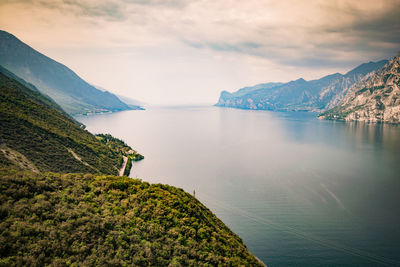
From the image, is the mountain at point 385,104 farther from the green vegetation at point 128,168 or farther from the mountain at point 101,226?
the mountain at point 101,226

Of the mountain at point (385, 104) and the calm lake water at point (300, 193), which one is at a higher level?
the mountain at point (385, 104)

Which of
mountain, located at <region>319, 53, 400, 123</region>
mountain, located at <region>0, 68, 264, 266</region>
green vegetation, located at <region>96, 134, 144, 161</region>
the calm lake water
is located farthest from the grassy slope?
mountain, located at <region>319, 53, 400, 123</region>

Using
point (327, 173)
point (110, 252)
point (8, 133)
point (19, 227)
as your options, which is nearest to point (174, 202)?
point (110, 252)

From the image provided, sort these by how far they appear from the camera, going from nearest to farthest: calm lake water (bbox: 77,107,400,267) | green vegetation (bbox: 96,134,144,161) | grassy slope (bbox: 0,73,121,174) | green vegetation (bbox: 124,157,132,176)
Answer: calm lake water (bbox: 77,107,400,267) < grassy slope (bbox: 0,73,121,174) < green vegetation (bbox: 124,157,132,176) < green vegetation (bbox: 96,134,144,161)

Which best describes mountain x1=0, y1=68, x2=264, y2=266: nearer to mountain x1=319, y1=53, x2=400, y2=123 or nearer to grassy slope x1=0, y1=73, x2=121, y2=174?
grassy slope x1=0, y1=73, x2=121, y2=174

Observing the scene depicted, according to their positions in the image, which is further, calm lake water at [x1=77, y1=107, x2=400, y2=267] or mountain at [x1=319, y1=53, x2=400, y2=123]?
mountain at [x1=319, y1=53, x2=400, y2=123]

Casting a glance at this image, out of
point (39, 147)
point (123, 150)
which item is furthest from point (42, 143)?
point (123, 150)

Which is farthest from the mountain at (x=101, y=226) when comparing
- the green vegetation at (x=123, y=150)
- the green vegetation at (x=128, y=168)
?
the green vegetation at (x=123, y=150)
